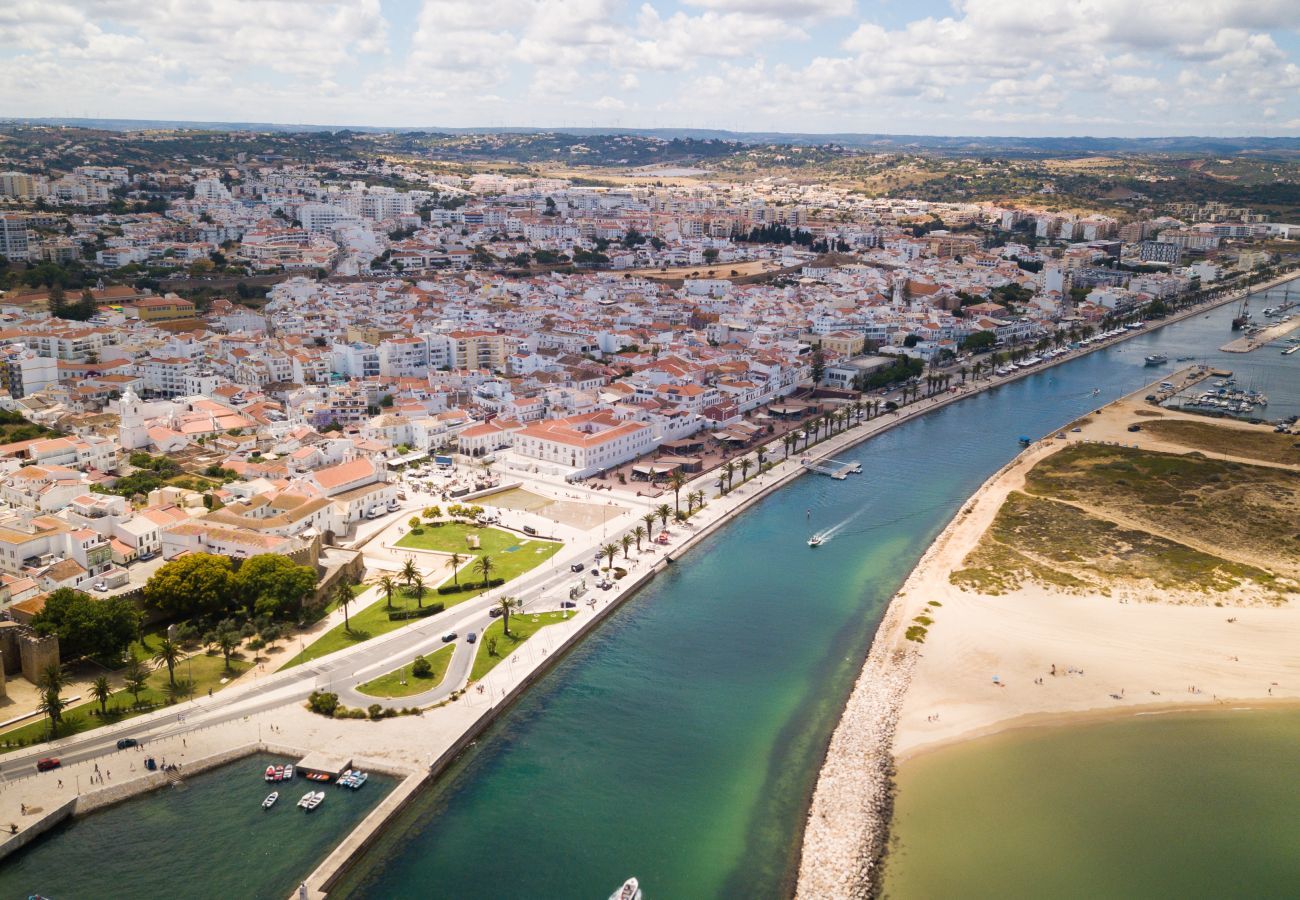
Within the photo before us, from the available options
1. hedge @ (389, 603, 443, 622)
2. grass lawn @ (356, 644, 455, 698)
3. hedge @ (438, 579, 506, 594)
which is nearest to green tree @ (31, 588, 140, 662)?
grass lawn @ (356, 644, 455, 698)

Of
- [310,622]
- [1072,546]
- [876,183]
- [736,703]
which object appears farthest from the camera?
[876,183]

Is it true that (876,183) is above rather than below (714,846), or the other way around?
above

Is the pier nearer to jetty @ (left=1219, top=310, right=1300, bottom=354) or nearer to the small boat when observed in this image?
jetty @ (left=1219, top=310, right=1300, bottom=354)

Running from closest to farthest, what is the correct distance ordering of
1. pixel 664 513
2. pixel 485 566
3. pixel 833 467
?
pixel 485 566 → pixel 664 513 → pixel 833 467

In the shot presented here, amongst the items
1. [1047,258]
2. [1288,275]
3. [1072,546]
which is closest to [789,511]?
[1072,546]

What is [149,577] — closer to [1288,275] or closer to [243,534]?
[243,534]

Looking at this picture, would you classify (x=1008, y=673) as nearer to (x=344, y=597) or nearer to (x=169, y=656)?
(x=344, y=597)

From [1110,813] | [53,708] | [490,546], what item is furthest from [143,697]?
[1110,813]
